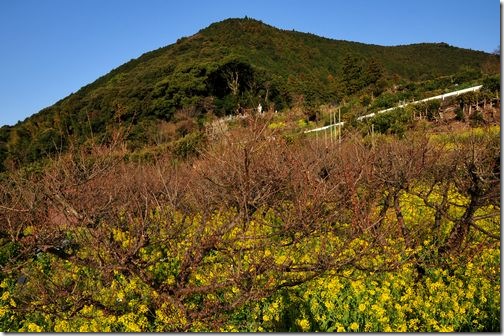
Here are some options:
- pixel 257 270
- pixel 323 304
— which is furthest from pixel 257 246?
pixel 323 304

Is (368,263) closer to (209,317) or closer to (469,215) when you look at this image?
(469,215)

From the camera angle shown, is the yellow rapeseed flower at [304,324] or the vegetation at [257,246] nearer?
the yellow rapeseed flower at [304,324]

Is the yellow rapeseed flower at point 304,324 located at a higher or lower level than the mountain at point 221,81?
lower

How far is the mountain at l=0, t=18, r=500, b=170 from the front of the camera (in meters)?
13.2

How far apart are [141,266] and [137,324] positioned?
70 cm

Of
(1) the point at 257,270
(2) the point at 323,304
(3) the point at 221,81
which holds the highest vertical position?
(3) the point at 221,81

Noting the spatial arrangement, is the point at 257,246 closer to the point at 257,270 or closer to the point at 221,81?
the point at 257,270

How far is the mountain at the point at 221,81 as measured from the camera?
1318cm

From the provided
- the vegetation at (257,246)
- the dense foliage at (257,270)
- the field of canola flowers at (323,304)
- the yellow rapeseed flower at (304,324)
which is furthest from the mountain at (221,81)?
the yellow rapeseed flower at (304,324)

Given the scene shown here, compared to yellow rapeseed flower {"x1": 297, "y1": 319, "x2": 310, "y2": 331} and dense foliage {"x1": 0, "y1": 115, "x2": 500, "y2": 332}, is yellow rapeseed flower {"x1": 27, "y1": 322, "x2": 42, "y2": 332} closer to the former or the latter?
dense foliage {"x1": 0, "y1": 115, "x2": 500, "y2": 332}

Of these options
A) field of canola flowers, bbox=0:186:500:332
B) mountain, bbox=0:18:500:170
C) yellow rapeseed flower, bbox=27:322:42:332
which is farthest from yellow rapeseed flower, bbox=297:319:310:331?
yellow rapeseed flower, bbox=27:322:42:332

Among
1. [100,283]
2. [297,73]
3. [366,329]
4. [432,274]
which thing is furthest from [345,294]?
[297,73]

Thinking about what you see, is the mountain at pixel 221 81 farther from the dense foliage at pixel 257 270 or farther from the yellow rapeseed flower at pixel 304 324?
the yellow rapeseed flower at pixel 304 324

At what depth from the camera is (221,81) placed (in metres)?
31.2
